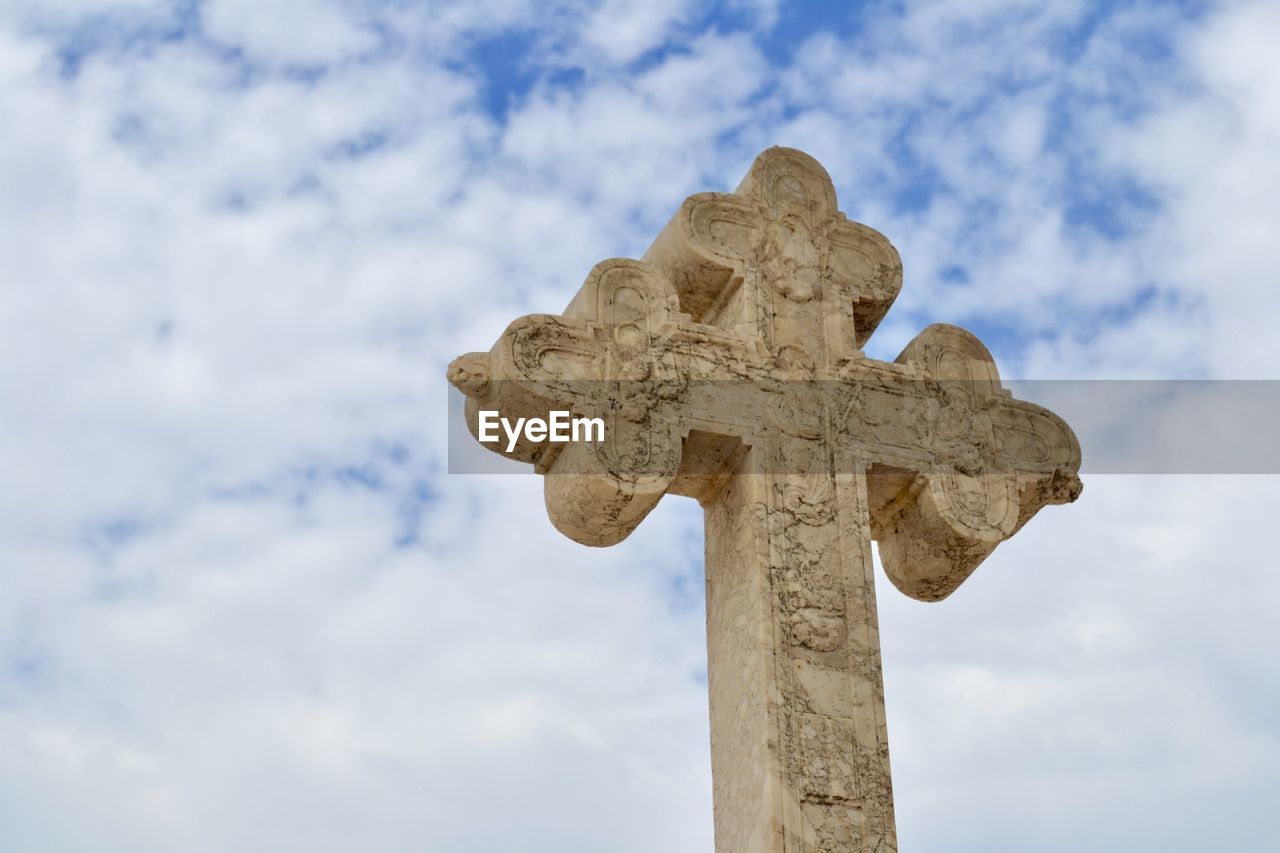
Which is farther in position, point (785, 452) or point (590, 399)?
point (785, 452)

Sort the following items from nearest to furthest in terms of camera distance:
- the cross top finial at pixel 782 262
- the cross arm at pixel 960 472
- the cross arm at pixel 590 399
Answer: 1. the cross arm at pixel 590 399
2. the cross arm at pixel 960 472
3. the cross top finial at pixel 782 262

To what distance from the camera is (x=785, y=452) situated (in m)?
6.72

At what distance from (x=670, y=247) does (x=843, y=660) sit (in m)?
2.03

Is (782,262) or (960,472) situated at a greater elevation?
(782,262)

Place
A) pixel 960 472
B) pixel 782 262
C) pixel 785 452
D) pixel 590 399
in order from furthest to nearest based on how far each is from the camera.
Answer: pixel 782 262 < pixel 960 472 < pixel 785 452 < pixel 590 399

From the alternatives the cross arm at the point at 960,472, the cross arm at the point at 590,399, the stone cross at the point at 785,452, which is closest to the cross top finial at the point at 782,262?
the stone cross at the point at 785,452

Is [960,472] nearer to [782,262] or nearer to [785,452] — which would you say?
[785,452]

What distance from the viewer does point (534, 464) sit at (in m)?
6.73

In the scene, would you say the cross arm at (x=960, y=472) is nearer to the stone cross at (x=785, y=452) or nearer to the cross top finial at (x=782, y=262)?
the stone cross at (x=785, y=452)

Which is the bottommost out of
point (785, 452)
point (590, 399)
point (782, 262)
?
point (785, 452)

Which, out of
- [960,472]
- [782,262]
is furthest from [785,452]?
[782,262]

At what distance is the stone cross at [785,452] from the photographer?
6133mm

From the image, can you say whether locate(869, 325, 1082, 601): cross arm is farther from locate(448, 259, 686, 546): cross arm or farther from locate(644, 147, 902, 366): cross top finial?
locate(448, 259, 686, 546): cross arm

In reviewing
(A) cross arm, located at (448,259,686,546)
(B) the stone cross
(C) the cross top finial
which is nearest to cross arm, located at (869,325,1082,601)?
(B) the stone cross
